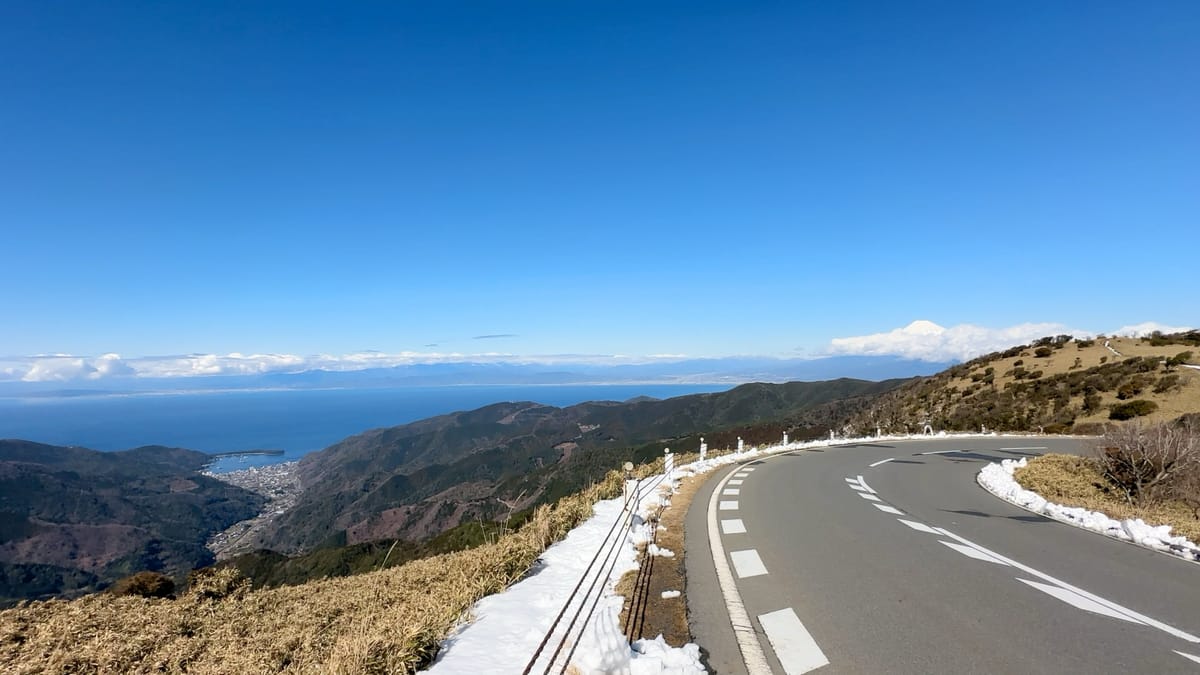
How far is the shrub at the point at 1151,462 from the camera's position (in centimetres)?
1101

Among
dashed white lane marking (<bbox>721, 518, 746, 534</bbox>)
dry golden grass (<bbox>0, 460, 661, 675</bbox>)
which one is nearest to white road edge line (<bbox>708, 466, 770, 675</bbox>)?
dashed white lane marking (<bbox>721, 518, 746, 534</bbox>)

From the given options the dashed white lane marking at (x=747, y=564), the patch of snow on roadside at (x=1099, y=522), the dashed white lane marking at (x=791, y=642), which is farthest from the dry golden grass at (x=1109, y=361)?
the dashed white lane marking at (x=791, y=642)

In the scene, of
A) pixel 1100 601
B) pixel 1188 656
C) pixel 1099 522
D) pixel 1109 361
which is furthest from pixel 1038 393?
pixel 1188 656

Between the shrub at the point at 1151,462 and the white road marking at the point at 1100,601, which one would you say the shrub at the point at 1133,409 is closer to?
the shrub at the point at 1151,462

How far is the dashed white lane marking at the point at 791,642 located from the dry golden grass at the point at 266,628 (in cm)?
249

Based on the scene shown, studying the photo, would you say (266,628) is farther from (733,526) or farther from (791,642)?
(733,526)

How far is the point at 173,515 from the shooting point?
527ft

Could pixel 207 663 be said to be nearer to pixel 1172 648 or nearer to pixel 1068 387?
pixel 1172 648

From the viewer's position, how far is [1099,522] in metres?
8.49

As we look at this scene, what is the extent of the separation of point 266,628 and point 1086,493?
50.7 ft

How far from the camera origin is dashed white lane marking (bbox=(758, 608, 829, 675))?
12.2 feet

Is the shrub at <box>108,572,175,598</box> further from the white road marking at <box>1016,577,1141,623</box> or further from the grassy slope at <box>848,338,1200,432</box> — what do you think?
the grassy slope at <box>848,338,1200,432</box>

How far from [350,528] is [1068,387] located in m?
135

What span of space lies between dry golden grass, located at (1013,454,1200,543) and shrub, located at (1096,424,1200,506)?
31 cm
